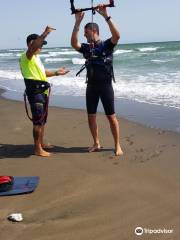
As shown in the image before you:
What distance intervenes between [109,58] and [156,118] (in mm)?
2417

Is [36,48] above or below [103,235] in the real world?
above

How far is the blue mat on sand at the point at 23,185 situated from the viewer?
456 centimetres

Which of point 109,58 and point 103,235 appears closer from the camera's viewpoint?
point 103,235

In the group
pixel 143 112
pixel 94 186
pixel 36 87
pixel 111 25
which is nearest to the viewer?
pixel 94 186

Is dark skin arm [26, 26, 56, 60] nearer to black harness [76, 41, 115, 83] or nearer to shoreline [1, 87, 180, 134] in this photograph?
black harness [76, 41, 115, 83]

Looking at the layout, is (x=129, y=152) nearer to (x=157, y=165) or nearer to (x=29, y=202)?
(x=157, y=165)

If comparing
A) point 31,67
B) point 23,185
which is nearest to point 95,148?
point 31,67

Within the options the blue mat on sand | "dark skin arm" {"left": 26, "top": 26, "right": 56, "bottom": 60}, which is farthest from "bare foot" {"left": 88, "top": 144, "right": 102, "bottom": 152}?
"dark skin arm" {"left": 26, "top": 26, "right": 56, "bottom": 60}

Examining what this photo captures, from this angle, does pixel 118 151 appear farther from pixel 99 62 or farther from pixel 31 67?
pixel 31 67

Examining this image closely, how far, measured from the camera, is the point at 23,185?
15.6 ft

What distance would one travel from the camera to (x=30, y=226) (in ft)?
12.5

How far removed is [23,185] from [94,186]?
0.74 m

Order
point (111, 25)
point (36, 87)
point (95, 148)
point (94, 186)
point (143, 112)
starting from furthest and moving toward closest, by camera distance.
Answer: point (143, 112) → point (95, 148) → point (36, 87) → point (111, 25) → point (94, 186)

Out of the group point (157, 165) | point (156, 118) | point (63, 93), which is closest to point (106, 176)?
point (157, 165)
